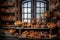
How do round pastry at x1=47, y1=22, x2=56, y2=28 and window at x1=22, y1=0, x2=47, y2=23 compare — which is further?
window at x1=22, y1=0, x2=47, y2=23

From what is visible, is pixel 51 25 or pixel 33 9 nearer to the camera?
pixel 51 25

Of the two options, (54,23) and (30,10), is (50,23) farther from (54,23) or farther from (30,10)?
(30,10)

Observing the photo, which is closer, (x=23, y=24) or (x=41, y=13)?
(x=23, y=24)

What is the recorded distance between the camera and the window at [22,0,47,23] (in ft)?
27.2

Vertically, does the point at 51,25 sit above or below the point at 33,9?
below

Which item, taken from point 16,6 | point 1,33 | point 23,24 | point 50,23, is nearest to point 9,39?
A: point 1,33

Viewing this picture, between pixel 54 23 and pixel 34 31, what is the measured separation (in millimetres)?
978

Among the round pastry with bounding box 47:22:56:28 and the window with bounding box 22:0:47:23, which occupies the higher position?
the window with bounding box 22:0:47:23

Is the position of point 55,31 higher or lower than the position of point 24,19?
lower

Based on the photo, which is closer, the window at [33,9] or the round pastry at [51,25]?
the round pastry at [51,25]

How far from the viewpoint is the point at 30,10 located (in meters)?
8.35

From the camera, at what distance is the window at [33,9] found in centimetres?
829

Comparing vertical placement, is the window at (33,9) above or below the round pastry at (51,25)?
above

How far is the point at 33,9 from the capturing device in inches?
326
